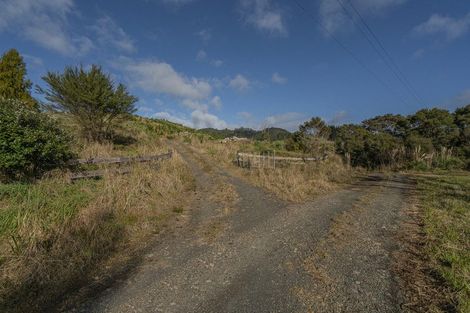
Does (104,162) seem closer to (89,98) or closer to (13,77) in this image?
(89,98)

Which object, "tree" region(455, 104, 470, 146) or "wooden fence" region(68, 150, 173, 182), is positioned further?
"tree" region(455, 104, 470, 146)

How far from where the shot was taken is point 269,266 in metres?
4.44

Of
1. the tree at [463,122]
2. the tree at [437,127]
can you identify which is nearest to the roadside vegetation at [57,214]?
the tree at [437,127]

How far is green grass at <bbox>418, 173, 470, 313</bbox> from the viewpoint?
352 centimetres

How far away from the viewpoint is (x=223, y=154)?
21672mm

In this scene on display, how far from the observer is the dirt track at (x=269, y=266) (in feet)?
11.3

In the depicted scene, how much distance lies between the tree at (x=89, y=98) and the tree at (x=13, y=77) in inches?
122

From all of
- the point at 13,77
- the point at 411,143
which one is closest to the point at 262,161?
the point at 13,77

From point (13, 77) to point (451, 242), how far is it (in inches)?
943

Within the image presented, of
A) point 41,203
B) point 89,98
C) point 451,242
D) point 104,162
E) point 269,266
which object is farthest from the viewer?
point 89,98

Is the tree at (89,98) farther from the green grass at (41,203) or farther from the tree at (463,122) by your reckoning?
the tree at (463,122)

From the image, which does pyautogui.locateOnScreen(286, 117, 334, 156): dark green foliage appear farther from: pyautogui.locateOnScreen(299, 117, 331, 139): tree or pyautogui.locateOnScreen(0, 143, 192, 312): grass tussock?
pyautogui.locateOnScreen(0, 143, 192, 312): grass tussock

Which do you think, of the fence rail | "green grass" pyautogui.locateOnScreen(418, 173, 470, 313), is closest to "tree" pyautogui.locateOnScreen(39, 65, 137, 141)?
the fence rail

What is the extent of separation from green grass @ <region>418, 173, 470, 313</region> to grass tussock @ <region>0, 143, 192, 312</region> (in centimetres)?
532
